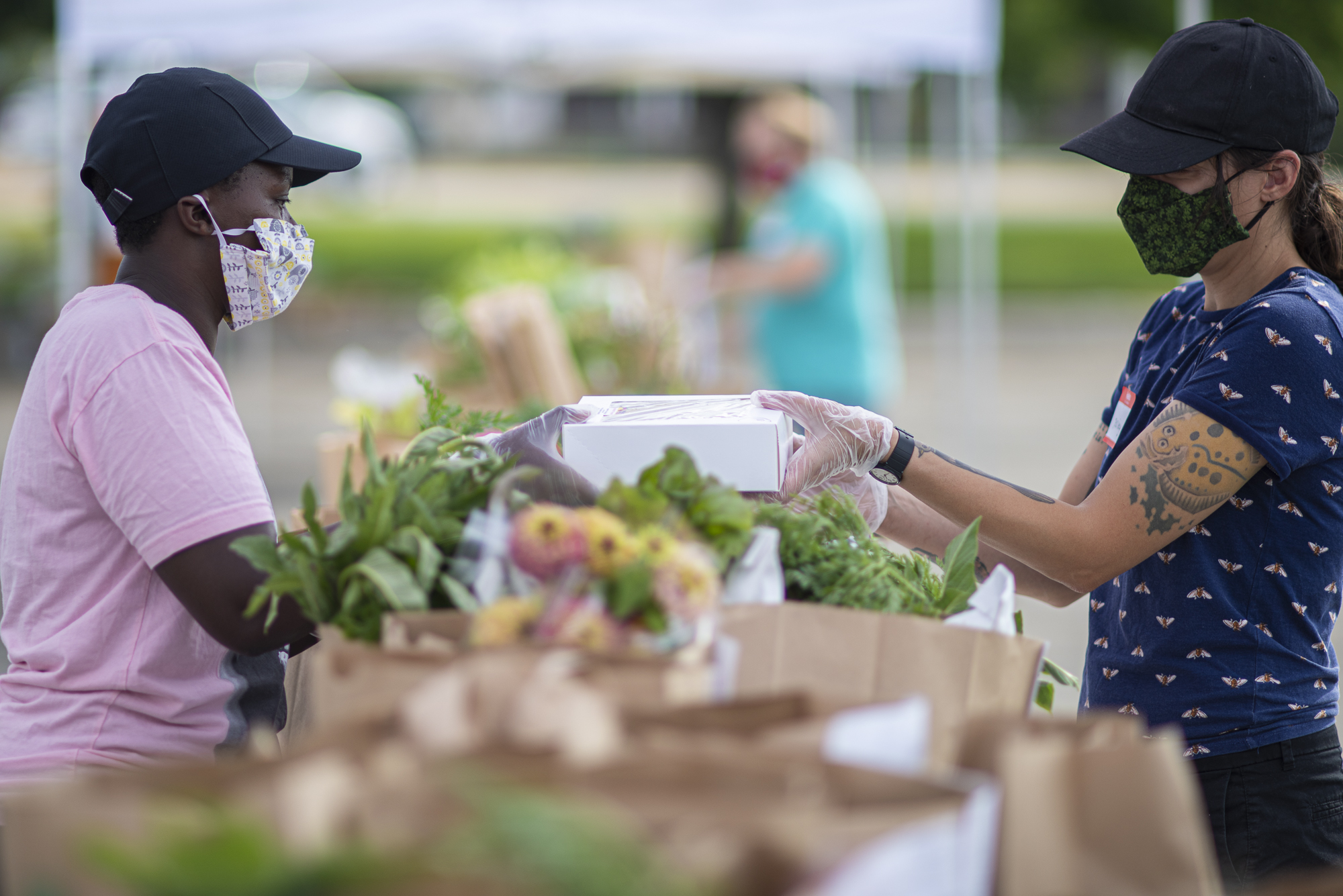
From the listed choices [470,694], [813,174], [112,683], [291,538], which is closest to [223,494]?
[291,538]

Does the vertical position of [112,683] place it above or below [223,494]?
below

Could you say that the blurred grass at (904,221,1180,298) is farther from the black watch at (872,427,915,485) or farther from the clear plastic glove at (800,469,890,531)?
the black watch at (872,427,915,485)

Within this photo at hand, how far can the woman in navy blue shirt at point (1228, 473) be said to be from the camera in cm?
197

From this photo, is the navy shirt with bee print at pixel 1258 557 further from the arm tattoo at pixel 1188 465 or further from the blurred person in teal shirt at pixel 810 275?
the blurred person in teal shirt at pixel 810 275

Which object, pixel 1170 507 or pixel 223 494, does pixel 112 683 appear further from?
pixel 1170 507

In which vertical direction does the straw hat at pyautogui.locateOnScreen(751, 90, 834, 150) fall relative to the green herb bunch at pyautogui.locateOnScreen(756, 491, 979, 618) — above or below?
above

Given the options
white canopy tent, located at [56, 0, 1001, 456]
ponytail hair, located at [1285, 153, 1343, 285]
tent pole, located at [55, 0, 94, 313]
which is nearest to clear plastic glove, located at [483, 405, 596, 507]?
ponytail hair, located at [1285, 153, 1343, 285]

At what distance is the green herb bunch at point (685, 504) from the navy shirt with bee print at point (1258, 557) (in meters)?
0.83

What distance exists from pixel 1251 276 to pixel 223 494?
5.63 feet

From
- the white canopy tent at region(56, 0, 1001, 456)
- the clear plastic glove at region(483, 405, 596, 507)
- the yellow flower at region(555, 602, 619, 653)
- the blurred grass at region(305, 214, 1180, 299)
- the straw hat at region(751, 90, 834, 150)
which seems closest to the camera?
the yellow flower at region(555, 602, 619, 653)

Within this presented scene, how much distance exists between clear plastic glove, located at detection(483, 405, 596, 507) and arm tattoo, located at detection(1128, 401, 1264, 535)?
933 millimetres

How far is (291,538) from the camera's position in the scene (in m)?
1.51

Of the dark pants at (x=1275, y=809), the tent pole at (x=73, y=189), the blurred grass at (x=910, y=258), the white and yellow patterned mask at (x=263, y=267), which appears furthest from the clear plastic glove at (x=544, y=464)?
the blurred grass at (x=910, y=258)

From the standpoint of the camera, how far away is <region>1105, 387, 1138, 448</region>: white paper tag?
87.9 inches
